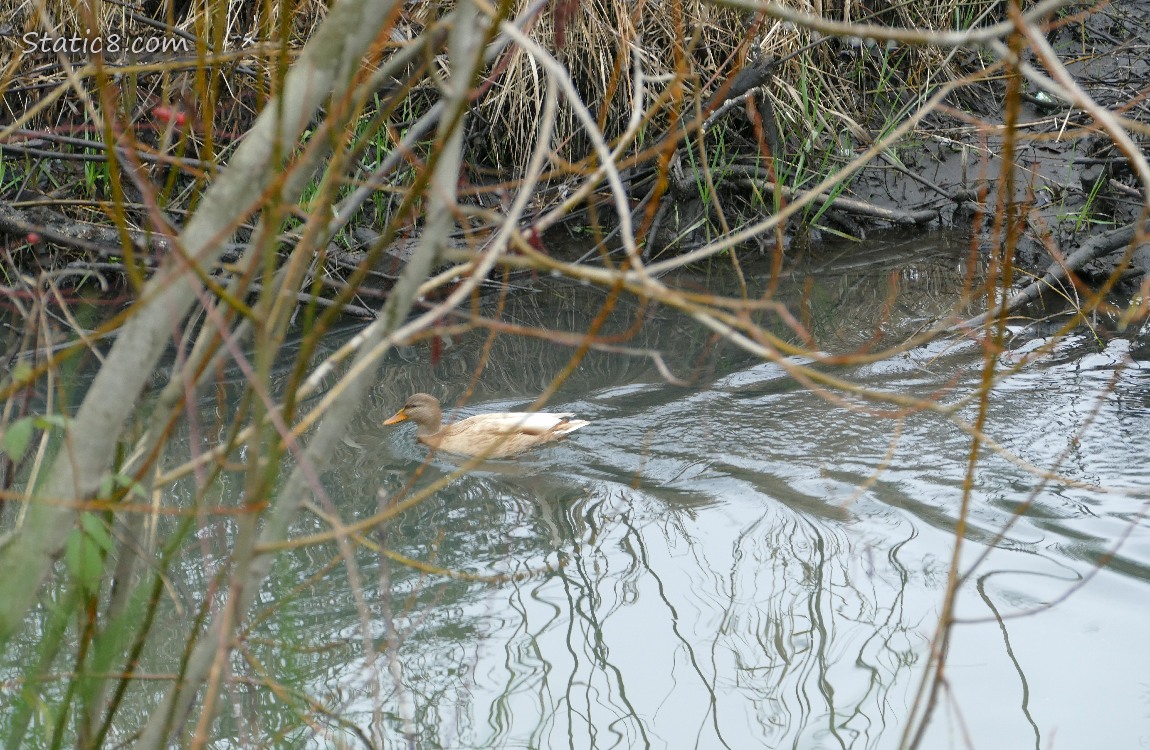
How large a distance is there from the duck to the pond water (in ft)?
0.33

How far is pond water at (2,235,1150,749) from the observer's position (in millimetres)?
3148

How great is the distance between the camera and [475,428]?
19.5 feet

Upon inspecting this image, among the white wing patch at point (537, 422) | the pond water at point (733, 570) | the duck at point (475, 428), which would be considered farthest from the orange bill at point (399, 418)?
the white wing patch at point (537, 422)

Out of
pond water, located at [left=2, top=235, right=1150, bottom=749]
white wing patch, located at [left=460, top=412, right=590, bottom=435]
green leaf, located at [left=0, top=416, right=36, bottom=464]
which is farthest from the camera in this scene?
white wing patch, located at [left=460, top=412, right=590, bottom=435]

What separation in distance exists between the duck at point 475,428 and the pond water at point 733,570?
0.10 metres

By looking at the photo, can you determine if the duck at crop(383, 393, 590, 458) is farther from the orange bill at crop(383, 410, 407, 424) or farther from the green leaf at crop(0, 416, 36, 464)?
the green leaf at crop(0, 416, 36, 464)

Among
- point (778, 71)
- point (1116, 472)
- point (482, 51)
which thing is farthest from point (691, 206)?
point (482, 51)

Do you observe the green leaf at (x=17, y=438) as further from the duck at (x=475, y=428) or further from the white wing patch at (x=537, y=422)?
the duck at (x=475, y=428)

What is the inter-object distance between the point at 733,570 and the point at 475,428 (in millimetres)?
2154

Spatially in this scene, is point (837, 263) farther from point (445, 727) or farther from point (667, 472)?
point (445, 727)

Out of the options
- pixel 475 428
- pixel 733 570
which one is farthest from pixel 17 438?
pixel 475 428

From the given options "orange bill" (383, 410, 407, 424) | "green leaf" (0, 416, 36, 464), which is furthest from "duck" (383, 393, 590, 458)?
"green leaf" (0, 416, 36, 464)

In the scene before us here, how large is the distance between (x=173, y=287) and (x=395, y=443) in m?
4.53

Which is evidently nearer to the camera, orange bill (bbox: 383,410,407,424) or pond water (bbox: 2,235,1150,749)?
pond water (bbox: 2,235,1150,749)
